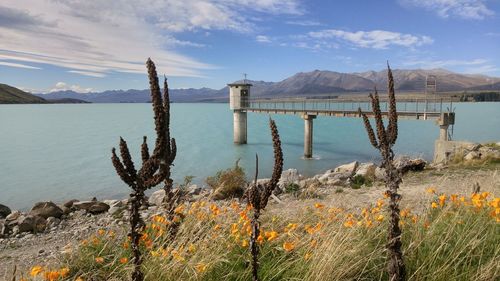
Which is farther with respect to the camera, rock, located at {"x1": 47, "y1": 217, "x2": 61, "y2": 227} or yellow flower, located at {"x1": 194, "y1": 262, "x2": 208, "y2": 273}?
rock, located at {"x1": 47, "y1": 217, "x2": 61, "y2": 227}

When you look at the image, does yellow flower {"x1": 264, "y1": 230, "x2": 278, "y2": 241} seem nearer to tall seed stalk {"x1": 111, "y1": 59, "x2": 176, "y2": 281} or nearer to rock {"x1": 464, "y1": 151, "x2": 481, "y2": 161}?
tall seed stalk {"x1": 111, "y1": 59, "x2": 176, "y2": 281}

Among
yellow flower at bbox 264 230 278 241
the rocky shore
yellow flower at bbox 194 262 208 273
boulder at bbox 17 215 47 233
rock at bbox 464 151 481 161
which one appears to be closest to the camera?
yellow flower at bbox 194 262 208 273

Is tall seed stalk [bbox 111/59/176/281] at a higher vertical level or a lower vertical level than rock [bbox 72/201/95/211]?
higher

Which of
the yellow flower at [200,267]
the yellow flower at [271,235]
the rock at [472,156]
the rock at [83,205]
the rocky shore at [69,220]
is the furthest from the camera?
the rock at [472,156]

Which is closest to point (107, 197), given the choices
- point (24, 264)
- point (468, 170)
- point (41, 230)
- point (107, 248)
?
point (41, 230)

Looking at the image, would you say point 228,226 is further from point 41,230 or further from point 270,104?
point 270,104

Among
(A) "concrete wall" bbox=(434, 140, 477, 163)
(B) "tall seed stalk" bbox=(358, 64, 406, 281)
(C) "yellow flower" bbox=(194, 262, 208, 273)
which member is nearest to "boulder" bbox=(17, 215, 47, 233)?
(C) "yellow flower" bbox=(194, 262, 208, 273)

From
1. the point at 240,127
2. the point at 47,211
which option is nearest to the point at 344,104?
the point at 240,127

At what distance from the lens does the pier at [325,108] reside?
31.9 m

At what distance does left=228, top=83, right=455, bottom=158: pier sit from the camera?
105 ft

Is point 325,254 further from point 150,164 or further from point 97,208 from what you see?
point 97,208

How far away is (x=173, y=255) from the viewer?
508 cm

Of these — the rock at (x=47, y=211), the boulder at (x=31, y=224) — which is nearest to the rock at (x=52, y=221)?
the boulder at (x=31, y=224)

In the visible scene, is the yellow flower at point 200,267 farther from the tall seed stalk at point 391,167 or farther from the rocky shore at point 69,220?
the rocky shore at point 69,220
